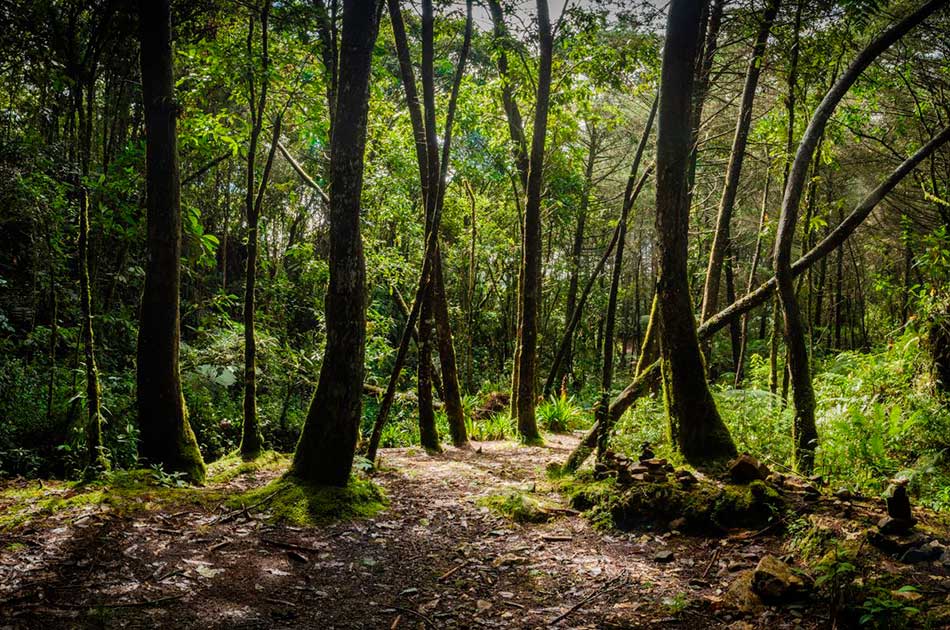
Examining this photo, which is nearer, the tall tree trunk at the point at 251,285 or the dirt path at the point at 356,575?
the dirt path at the point at 356,575

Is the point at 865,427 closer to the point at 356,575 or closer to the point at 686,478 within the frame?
the point at 686,478

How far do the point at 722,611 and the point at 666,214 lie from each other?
387 cm

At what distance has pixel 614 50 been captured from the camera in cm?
883

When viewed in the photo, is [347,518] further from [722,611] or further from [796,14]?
[796,14]

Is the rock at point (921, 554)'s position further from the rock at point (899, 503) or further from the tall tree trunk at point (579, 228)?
the tall tree trunk at point (579, 228)

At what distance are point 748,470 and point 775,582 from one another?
5.43ft

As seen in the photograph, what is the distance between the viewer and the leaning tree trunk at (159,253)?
564 centimetres

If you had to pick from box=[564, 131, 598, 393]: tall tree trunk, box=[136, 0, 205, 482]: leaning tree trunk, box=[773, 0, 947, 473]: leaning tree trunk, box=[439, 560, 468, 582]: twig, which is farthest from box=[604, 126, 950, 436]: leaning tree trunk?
box=[564, 131, 598, 393]: tall tree trunk

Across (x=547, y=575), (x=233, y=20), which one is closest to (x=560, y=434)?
(x=547, y=575)

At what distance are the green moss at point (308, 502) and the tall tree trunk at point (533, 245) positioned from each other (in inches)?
201

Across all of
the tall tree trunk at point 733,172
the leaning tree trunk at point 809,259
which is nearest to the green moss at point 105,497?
the leaning tree trunk at point 809,259

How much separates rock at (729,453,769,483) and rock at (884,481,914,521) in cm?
117

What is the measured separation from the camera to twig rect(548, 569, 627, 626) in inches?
134

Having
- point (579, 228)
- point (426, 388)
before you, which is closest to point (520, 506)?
point (426, 388)
